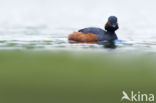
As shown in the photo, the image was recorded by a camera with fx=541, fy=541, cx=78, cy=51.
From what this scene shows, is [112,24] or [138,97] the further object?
[112,24]

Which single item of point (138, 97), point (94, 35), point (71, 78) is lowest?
point (138, 97)

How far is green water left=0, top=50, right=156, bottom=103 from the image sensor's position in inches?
296

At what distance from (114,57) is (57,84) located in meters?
3.82

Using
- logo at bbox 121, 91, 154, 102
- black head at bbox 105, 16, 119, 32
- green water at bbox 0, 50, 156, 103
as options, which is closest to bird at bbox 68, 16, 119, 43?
black head at bbox 105, 16, 119, 32

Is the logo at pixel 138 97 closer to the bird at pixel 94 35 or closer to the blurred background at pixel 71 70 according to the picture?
the blurred background at pixel 71 70

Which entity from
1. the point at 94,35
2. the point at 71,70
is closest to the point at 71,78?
the point at 71,70

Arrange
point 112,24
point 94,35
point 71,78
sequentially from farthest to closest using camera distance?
point 112,24
point 94,35
point 71,78

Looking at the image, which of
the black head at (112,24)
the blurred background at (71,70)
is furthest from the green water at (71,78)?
the black head at (112,24)

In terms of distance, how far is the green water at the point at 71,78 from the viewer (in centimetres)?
753

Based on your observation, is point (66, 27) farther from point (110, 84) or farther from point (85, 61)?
point (110, 84)

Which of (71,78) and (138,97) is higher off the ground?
(71,78)

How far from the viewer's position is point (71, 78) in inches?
344

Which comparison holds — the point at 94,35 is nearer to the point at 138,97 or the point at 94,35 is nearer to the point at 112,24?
the point at 112,24

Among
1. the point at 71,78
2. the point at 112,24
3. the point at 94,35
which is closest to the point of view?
the point at 71,78
